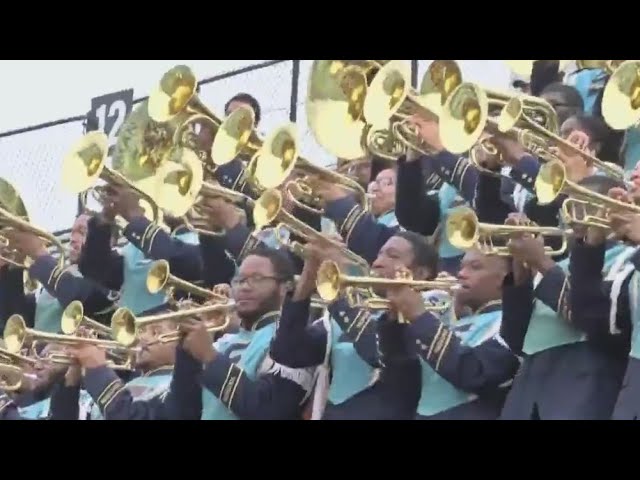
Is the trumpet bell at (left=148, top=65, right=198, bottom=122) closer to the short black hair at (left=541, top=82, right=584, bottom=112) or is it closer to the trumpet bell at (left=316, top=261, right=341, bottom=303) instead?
the trumpet bell at (left=316, top=261, right=341, bottom=303)

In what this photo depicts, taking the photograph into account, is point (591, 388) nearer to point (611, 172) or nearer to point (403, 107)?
point (611, 172)

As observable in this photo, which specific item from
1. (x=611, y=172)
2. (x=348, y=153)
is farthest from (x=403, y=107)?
(x=611, y=172)

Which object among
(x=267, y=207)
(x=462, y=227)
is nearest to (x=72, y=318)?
(x=267, y=207)

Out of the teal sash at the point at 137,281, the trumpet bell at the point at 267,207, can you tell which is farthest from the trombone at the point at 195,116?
the teal sash at the point at 137,281

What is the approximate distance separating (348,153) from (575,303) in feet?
2.31

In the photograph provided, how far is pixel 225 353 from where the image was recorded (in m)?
4.02

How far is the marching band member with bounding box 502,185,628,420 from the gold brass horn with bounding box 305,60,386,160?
0.48 metres

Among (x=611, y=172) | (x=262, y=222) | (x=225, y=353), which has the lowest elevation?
(x=225, y=353)

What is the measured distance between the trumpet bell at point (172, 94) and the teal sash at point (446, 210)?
73 centimetres

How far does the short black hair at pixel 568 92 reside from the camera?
145 inches

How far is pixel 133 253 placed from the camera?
14.3 feet

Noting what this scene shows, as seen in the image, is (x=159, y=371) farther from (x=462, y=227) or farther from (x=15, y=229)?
(x=462, y=227)

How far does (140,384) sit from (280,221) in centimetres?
55

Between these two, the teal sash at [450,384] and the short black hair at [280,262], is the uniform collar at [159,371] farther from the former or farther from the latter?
the teal sash at [450,384]
